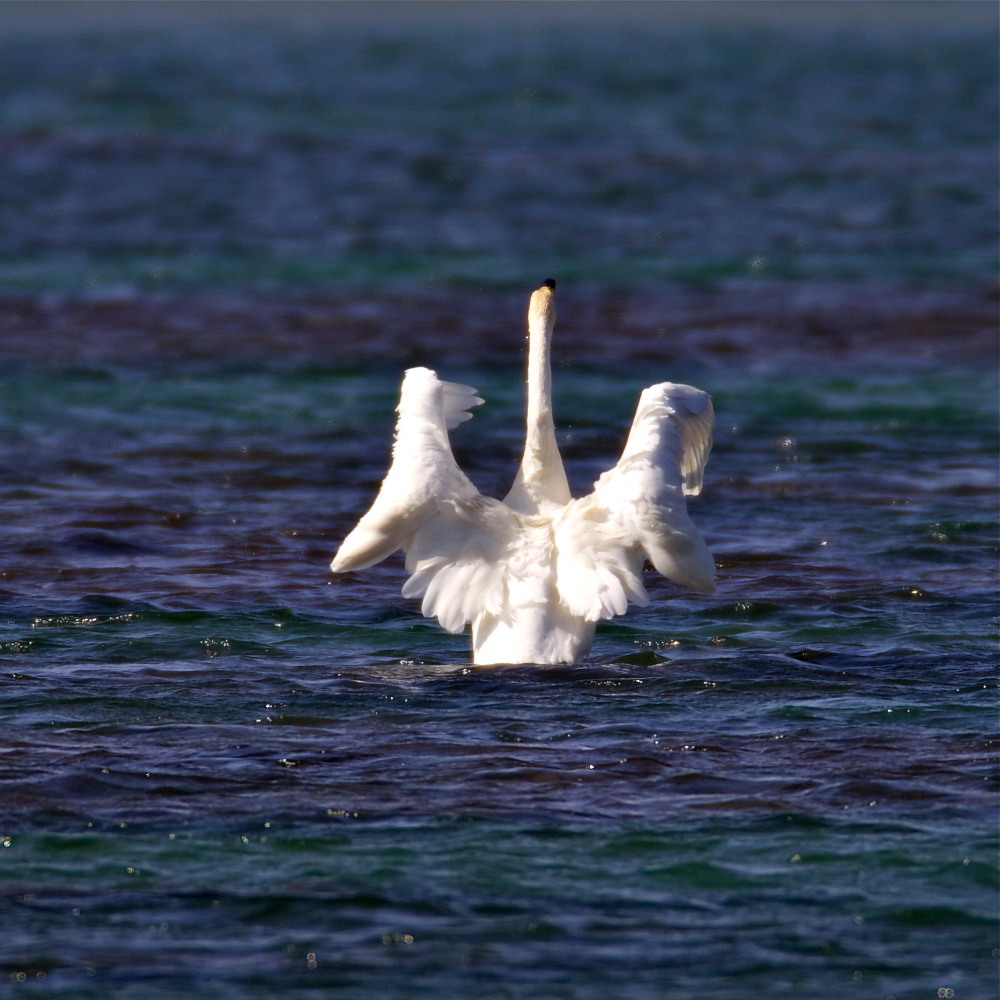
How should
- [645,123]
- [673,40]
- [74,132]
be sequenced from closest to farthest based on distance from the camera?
1. [74,132]
2. [645,123]
3. [673,40]

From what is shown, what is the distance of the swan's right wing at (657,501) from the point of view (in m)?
8.38

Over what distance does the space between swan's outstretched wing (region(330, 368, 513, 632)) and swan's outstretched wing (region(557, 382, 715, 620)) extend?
1.18ft

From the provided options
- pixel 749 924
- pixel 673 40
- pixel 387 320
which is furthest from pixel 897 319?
pixel 673 40

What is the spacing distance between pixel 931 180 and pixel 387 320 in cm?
1518

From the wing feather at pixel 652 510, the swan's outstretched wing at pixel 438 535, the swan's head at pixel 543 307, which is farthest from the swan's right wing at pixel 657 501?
the swan's head at pixel 543 307

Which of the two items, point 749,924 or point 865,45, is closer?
point 749,924

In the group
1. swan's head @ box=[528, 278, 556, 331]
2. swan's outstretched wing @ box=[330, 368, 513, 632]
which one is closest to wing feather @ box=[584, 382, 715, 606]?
swan's outstretched wing @ box=[330, 368, 513, 632]

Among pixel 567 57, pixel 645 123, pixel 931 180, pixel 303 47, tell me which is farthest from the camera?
pixel 303 47

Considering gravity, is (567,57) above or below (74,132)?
above

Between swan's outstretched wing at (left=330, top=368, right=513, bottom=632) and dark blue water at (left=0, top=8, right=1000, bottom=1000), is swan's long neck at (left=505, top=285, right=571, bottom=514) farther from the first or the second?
dark blue water at (left=0, top=8, right=1000, bottom=1000)

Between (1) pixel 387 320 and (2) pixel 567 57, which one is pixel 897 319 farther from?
(2) pixel 567 57

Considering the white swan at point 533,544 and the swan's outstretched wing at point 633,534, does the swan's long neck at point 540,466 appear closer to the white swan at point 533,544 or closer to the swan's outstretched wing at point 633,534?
the white swan at point 533,544

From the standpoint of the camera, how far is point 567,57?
75188 mm

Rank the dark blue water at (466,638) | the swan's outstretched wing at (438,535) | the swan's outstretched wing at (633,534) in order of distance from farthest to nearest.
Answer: the swan's outstretched wing at (438,535), the swan's outstretched wing at (633,534), the dark blue water at (466,638)
